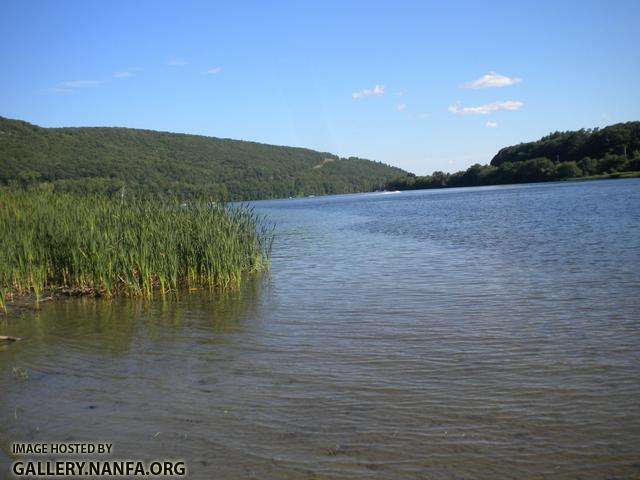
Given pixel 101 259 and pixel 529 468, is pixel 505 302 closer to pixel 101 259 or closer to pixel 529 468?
pixel 529 468

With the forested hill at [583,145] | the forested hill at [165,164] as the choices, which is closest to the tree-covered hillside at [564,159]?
the forested hill at [583,145]

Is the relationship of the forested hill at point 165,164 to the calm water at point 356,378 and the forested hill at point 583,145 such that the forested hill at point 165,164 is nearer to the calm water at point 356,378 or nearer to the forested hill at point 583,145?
the calm water at point 356,378

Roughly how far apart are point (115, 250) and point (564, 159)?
111m

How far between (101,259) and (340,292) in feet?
16.1

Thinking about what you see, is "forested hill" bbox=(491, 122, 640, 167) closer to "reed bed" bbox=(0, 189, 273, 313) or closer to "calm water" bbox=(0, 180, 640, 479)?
"calm water" bbox=(0, 180, 640, 479)

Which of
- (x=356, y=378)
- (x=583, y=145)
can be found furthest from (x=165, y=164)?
(x=356, y=378)

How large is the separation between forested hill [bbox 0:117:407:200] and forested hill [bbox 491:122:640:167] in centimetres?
5626

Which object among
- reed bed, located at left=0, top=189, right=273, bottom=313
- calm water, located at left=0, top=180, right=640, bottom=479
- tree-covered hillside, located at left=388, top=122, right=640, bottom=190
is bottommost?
calm water, located at left=0, top=180, right=640, bottom=479

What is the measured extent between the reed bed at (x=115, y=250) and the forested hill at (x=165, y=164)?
101 inches

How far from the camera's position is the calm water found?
433 centimetres

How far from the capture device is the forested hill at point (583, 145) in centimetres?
9544

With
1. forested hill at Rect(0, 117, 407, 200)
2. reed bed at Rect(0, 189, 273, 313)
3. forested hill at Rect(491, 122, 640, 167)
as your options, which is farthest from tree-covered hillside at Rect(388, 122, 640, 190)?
reed bed at Rect(0, 189, 273, 313)

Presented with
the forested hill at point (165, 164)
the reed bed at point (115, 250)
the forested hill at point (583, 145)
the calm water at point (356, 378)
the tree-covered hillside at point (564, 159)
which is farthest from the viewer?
the forested hill at point (583, 145)

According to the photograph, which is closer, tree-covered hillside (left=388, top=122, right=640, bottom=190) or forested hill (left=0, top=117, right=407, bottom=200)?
forested hill (left=0, top=117, right=407, bottom=200)
